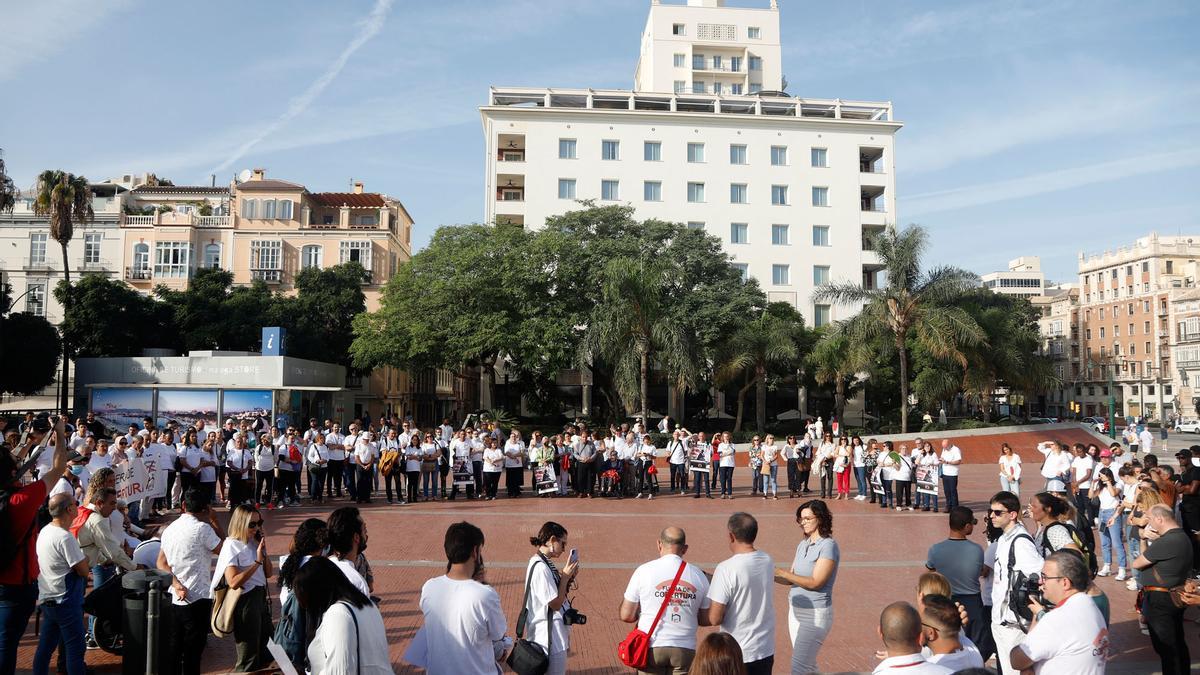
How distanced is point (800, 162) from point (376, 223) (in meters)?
34.1

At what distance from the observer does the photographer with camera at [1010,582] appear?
5.85 metres

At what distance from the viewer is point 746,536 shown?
17.7ft

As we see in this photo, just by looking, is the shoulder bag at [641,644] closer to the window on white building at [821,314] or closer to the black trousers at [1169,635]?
the black trousers at [1169,635]

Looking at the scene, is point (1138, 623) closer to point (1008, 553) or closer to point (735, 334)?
point (1008, 553)

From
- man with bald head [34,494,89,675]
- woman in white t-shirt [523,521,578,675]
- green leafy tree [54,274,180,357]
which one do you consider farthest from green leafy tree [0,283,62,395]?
woman in white t-shirt [523,521,578,675]

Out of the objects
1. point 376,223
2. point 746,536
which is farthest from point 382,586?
point 376,223

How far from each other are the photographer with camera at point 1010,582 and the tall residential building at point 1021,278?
407 feet

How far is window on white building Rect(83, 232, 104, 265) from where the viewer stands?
213ft

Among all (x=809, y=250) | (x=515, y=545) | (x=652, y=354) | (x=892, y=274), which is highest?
(x=809, y=250)

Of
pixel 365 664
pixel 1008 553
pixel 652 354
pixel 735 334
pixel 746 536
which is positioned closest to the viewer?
pixel 365 664

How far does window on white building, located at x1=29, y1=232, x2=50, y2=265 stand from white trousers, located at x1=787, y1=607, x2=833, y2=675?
249ft

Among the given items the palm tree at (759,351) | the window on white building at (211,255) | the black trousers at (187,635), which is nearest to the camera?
the black trousers at (187,635)

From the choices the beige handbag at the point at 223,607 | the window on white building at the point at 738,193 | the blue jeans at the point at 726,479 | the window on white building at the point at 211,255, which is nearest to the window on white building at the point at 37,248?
the window on white building at the point at 211,255

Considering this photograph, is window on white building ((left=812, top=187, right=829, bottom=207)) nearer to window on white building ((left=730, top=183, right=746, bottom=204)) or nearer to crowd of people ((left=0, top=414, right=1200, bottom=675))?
window on white building ((left=730, top=183, right=746, bottom=204))
